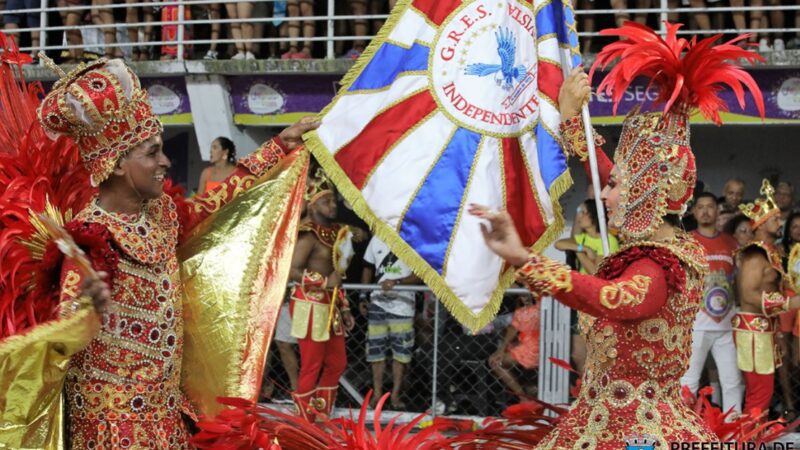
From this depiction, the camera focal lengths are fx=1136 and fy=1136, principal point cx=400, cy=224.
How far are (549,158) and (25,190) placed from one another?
7.75ft

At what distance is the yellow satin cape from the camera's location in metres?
4.20

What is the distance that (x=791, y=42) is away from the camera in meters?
9.70

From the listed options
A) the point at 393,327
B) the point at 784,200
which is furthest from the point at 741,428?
the point at 784,200

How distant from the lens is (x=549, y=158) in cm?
518

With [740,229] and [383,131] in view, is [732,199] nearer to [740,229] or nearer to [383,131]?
[740,229]

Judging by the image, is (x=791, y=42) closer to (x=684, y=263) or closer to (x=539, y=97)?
(x=539, y=97)

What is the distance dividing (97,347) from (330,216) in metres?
4.75

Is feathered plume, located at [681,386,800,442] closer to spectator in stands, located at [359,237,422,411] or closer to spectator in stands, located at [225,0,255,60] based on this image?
spectator in stands, located at [359,237,422,411]

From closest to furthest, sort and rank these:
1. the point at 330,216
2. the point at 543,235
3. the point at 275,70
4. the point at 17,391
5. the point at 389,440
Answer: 1. the point at 17,391
2. the point at 389,440
3. the point at 543,235
4. the point at 330,216
5. the point at 275,70

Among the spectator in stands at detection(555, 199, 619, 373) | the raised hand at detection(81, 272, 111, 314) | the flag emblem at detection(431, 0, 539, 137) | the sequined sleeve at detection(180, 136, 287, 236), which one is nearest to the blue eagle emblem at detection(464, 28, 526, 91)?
the flag emblem at detection(431, 0, 539, 137)

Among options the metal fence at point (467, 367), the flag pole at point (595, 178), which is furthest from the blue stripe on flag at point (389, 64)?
the metal fence at point (467, 367)

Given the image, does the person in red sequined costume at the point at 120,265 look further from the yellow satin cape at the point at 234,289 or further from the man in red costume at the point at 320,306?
the man in red costume at the point at 320,306

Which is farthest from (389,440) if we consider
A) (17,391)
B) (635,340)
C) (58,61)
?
(58,61)

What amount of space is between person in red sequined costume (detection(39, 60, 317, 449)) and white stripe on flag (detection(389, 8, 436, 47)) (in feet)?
5.83
